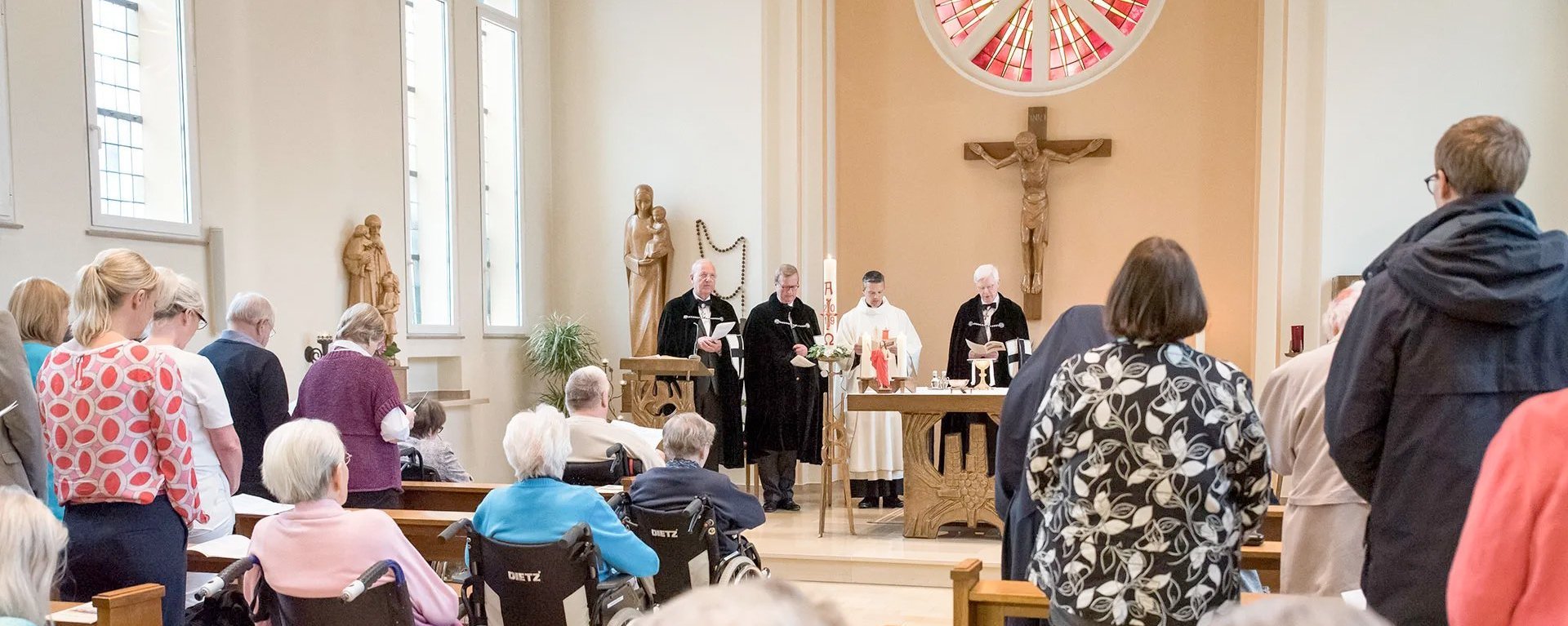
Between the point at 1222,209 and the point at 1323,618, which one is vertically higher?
the point at 1222,209

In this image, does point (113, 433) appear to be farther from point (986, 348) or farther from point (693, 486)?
point (986, 348)

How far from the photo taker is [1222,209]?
9.43 metres

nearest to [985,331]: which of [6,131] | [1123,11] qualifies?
[1123,11]

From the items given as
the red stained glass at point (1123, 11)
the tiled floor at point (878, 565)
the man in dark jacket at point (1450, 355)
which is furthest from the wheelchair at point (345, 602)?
the red stained glass at point (1123, 11)

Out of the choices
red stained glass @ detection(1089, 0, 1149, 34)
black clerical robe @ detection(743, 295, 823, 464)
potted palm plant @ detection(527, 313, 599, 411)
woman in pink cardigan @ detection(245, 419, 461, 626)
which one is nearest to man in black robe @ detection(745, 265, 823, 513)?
black clerical robe @ detection(743, 295, 823, 464)

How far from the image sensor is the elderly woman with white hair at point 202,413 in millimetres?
3211

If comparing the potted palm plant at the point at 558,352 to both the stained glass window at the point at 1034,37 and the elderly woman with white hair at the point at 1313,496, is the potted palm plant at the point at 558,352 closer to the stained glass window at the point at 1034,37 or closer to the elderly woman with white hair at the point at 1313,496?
the stained glass window at the point at 1034,37

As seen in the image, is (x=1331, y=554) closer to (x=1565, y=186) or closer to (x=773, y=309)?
(x=773, y=309)

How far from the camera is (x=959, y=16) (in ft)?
32.9

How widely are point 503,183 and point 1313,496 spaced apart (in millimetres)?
7725

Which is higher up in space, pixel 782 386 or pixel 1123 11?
pixel 1123 11

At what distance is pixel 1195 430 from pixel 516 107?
8.26m

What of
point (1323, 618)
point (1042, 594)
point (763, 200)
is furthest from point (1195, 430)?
point (763, 200)

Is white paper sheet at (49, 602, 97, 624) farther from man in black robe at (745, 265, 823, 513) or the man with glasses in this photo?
man in black robe at (745, 265, 823, 513)
